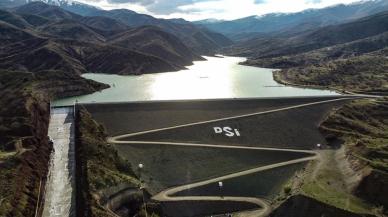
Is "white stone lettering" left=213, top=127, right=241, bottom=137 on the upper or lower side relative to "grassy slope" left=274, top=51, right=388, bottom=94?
lower

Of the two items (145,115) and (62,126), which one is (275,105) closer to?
(145,115)

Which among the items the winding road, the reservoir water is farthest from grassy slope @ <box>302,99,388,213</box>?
the reservoir water

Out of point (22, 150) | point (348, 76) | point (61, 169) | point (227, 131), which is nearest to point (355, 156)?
point (227, 131)

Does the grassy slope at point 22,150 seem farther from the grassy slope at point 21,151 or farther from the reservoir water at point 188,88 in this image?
the reservoir water at point 188,88

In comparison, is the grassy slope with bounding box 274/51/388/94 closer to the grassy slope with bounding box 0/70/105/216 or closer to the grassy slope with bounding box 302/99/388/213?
the grassy slope with bounding box 302/99/388/213

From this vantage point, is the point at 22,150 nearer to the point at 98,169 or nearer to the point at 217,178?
the point at 98,169

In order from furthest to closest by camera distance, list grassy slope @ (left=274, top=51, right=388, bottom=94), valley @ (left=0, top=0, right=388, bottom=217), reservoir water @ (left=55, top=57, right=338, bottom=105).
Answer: grassy slope @ (left=274, top=51, right=388, bottom=94), reservoir water @ (left=55, top=57, right=338, bottom=105), valley @ (left=0, top=0, right=388, bottom=217)

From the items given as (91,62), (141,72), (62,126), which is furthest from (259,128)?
(91,62)
